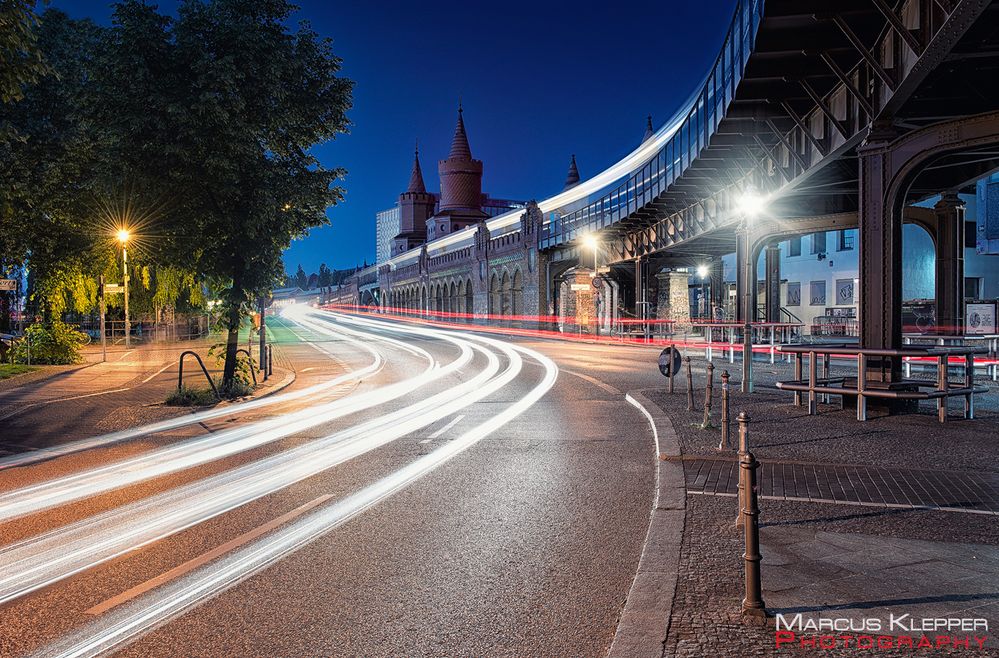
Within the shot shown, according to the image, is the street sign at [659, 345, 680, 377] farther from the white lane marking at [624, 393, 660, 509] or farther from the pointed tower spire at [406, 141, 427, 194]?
the pointed tower spire at [406, 141, 427, 194]

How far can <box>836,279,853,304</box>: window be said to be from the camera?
1796 inches

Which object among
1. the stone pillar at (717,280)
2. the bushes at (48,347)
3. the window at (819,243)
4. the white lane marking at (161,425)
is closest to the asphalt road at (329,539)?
the white lane marking at (161,425)

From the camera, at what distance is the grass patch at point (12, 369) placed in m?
20.6

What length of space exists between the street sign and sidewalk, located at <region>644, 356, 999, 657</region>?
452cm

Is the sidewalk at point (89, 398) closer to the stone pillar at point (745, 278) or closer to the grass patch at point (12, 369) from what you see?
the grass patch at point (12, 369)

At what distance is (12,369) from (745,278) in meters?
22.9

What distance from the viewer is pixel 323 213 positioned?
16.8 metres

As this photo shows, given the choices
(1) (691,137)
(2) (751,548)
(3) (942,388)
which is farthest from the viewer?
(1) (691,137)

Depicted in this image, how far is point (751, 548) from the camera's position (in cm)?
404

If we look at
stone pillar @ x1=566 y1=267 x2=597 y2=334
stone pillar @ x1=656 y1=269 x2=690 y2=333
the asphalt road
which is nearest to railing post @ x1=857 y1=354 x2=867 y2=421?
the asphalt road

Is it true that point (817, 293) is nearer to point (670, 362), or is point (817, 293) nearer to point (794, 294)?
point (794, 294)

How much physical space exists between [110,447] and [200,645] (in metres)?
7.27

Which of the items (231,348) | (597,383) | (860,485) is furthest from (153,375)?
(860,485)

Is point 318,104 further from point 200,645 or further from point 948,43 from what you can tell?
point 200,645
